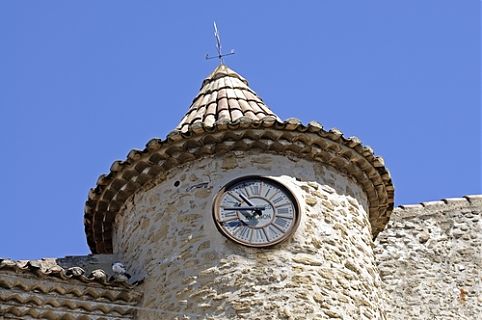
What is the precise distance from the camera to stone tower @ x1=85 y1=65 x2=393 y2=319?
35.2 ft

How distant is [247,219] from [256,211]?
0.14m

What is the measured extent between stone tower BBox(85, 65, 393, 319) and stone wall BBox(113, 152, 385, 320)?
1 cm

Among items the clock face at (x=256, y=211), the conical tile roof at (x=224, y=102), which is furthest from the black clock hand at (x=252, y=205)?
the conical tile roof at (x=224, y=102)

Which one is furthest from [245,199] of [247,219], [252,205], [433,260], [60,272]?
[433,260]

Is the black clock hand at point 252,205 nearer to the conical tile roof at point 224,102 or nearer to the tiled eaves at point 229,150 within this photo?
the tiled eaves at point 229,150

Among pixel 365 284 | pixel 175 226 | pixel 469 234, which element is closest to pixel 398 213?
pixel 469 234

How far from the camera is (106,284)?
11102mm

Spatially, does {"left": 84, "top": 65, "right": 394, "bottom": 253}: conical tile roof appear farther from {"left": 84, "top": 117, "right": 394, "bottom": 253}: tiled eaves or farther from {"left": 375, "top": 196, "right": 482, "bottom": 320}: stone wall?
{"left": 375, "top": 196, "right": 482, "bottom": 320}: stone wall

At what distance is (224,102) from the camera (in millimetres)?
13047

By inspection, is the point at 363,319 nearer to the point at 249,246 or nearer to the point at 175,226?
the point at 249,246

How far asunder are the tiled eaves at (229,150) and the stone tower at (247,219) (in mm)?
11

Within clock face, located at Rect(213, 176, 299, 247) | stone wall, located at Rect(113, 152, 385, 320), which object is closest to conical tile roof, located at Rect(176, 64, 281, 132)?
stone wall, located at Rect(113, 152, 385, 320)

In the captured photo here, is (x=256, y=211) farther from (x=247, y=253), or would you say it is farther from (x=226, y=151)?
(x=226, y=151)

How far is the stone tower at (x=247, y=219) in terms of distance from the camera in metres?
10.7
